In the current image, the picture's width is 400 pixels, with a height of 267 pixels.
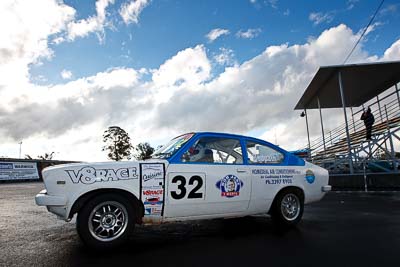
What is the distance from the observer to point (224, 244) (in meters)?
4.06

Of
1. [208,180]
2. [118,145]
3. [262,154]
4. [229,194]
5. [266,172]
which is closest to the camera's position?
[208,180]

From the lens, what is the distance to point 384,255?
11.4 ft

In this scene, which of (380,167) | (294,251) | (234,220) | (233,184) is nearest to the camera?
(294,251)

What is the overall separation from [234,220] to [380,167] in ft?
29.7

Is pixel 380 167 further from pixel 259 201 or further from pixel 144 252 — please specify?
pixel 144 252

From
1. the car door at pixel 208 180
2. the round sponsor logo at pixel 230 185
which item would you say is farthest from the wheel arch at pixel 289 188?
the round sponsor logo at pixel 230 185

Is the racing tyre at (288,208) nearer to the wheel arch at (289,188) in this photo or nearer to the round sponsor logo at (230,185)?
the wheel arch at (289,188)

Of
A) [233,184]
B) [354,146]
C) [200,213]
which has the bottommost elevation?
[200,213]

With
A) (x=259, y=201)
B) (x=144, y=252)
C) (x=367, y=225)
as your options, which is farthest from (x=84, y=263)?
(x=367, y=225)

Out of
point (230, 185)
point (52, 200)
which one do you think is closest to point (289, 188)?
point (230, 185)

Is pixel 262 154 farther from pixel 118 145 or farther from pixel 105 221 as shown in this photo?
pixel 118 145

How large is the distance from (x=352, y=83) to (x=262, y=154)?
11.9 m

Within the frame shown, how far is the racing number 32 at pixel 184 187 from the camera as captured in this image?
4.21 m

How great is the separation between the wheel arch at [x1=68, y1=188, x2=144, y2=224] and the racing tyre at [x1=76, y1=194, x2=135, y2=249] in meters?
0.05
